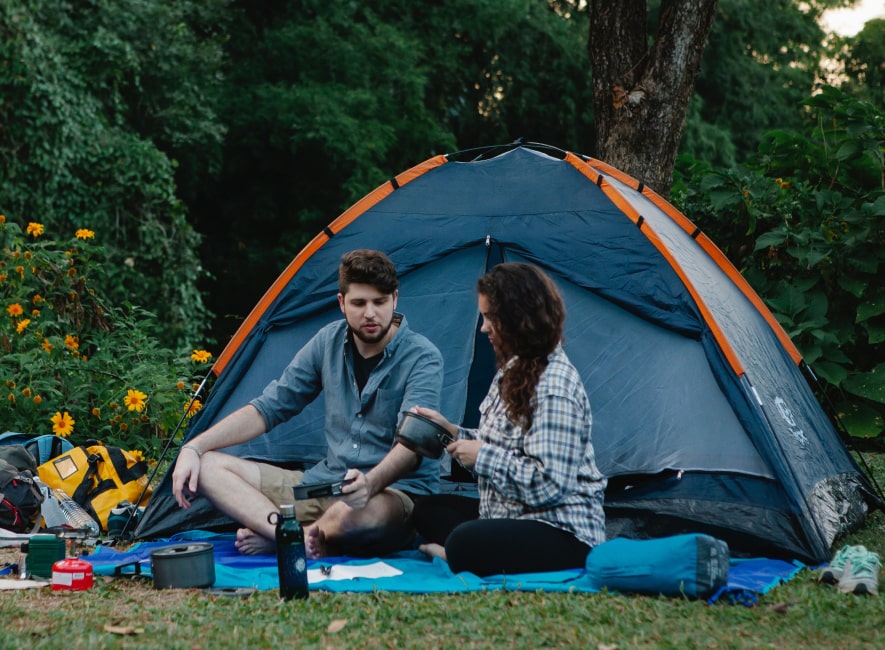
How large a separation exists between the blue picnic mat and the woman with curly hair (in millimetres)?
85

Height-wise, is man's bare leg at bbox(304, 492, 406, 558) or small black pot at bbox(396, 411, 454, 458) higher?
small black pot at bbox(396, 411, 454, 458)

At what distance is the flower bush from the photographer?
5.34 metres

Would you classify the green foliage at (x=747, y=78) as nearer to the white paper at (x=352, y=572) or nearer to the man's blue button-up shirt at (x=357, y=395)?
the man's blue button-up shirt at (x=357, y=395)

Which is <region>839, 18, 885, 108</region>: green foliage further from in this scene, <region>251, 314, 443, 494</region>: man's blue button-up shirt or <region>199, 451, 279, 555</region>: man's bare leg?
<region>199, 451, 279, 555</region>: man's bare leg

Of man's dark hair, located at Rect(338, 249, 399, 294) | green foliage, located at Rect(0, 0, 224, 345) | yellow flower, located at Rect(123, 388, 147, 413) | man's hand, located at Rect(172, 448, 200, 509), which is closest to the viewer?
man's hand, located at Rect(172, 448, 200, 509)

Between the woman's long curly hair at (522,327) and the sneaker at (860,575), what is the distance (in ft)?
3.51

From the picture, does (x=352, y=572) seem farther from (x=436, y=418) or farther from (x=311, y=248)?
(x=311, y=248)

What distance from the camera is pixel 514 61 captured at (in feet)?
48.7

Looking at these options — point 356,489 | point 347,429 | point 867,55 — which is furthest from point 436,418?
point 867,55

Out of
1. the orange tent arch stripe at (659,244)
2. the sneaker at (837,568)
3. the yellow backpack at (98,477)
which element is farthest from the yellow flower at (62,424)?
the sneaker at (837,568)

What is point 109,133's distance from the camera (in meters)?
9.34

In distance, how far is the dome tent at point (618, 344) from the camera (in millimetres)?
3898

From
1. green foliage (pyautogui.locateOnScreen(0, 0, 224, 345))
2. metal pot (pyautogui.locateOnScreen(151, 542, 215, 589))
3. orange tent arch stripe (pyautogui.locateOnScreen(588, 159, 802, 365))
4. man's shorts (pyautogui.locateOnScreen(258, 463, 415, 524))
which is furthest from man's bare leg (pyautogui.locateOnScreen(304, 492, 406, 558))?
green foliage (pyautogui.locateOnScreen(0, 0, 224, 345))

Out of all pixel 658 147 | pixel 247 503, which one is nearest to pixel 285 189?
pixel 658 147
